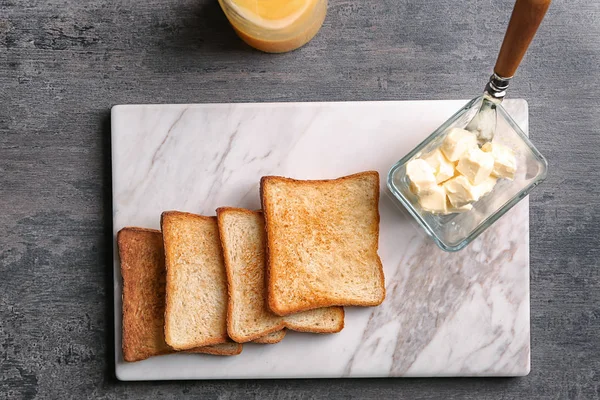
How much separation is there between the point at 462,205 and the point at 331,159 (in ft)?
1.15

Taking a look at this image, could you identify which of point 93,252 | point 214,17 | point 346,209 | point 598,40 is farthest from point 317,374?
point 598,40

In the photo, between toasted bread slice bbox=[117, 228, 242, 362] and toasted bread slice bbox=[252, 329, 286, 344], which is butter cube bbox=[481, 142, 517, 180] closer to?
toasted bread slice bbox=[252, 329, 286, 344]

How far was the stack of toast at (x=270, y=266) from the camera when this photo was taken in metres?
1.38

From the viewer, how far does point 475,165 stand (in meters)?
1.23

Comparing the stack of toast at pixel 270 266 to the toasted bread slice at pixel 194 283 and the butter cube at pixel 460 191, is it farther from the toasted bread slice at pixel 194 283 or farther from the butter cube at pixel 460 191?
the butter cube at pixel 460 191

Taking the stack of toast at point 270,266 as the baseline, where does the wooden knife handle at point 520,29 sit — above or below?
above

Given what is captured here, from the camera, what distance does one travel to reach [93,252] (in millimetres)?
1509

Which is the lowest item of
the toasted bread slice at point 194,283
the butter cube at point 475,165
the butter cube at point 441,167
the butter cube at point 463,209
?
the toasted bread slice at point 194,283

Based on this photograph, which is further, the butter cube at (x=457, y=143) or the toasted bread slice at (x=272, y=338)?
the toasted bread slice at (x=272, y=338)

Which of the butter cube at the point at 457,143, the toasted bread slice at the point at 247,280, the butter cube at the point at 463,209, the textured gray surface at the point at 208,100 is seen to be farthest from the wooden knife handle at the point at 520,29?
the toasted bread slice at the point at 247,280

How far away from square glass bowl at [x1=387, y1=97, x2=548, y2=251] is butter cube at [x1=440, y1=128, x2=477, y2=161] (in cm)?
6

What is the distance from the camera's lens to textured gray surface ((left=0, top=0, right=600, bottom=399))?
1490 mm

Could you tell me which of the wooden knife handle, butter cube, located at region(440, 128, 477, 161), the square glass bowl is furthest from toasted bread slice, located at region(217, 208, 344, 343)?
the wooden knife handle

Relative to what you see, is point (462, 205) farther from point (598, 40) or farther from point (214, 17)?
point (214, 17)
